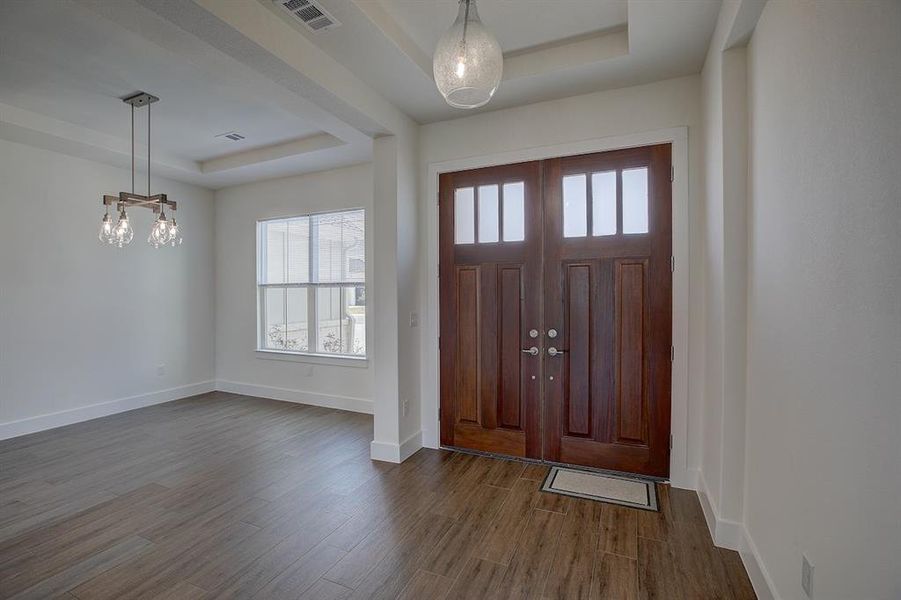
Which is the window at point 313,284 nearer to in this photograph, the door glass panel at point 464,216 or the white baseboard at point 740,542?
the door glass panel at point 464,216

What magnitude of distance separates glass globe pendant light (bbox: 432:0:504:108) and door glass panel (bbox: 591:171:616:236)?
1.81 metres

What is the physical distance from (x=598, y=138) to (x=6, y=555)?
173 inches

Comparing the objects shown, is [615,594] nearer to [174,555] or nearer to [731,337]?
[731,337]

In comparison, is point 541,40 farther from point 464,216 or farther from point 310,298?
point 310,298

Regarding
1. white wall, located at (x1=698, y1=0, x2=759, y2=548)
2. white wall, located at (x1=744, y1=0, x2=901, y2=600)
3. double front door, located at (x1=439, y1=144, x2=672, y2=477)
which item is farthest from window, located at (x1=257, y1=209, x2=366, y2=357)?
white wall, located at (x1=744, y1=0, x2=901, y2=600)

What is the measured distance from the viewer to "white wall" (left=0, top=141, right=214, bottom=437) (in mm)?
4121

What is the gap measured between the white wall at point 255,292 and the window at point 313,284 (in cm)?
13

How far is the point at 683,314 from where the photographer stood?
2.92 m

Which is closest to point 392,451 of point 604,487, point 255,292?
point 604,487

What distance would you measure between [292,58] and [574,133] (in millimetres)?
2009

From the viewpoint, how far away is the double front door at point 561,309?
3.04 meters

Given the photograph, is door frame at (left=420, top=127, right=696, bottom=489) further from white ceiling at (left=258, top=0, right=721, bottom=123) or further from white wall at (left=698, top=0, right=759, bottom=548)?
white wall at (left=698, top=0, right=759, bottom=548)

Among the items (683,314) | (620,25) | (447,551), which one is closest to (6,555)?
(447,551)

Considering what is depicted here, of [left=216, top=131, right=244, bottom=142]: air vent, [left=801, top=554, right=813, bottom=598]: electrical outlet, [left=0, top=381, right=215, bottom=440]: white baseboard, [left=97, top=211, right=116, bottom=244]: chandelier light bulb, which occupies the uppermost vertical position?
[left=216, top=131, right=244, bottom=142]: air vent
